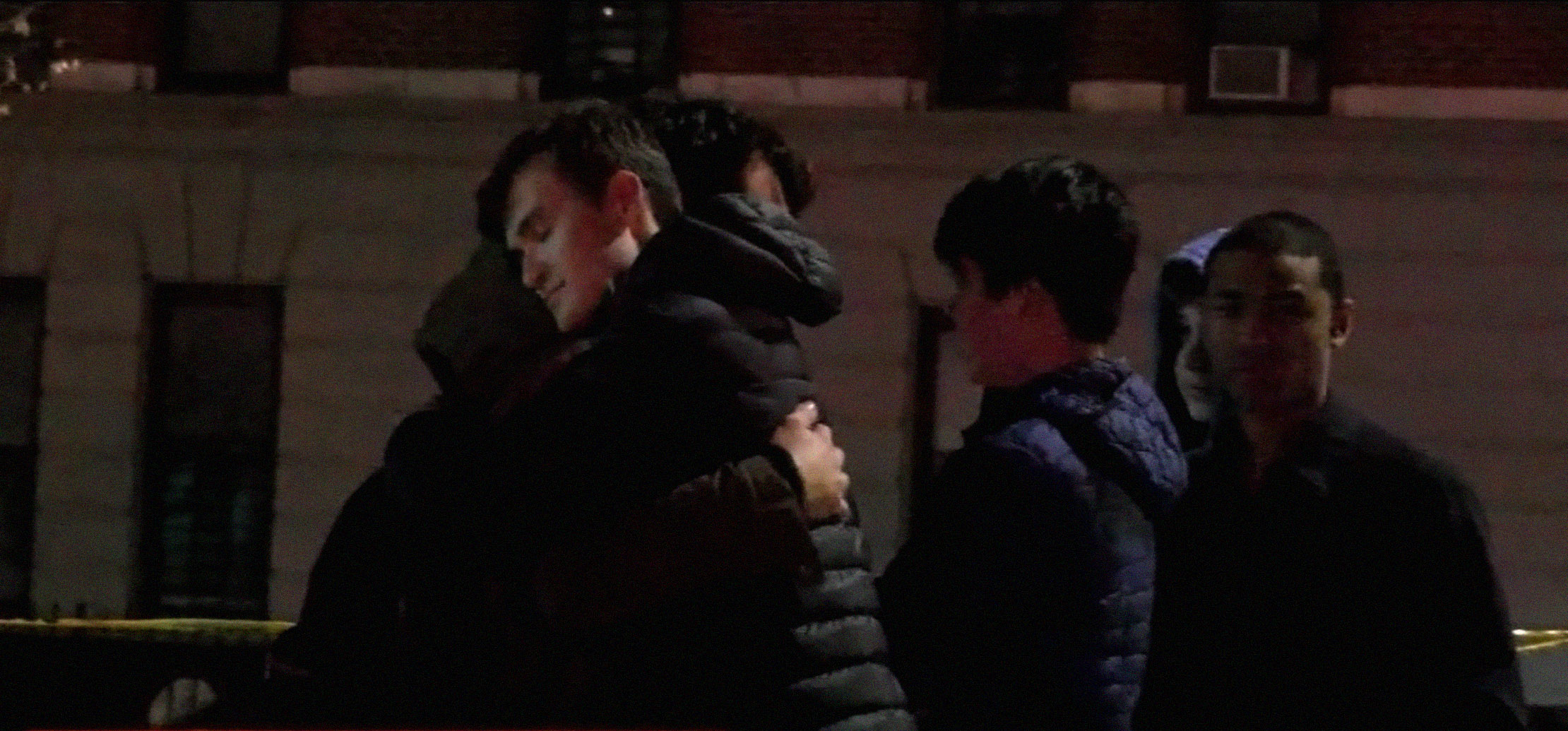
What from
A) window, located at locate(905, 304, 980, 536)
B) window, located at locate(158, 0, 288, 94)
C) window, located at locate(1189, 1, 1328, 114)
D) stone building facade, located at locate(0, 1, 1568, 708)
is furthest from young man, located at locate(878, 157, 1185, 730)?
window, located at locate(158, 0, 288, 94)

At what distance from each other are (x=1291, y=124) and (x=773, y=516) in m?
8.30

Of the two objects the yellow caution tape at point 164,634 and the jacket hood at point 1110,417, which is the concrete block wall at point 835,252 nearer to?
the yellow caution tape at point 164,634

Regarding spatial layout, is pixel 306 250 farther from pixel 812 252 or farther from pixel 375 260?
pixel 812 252

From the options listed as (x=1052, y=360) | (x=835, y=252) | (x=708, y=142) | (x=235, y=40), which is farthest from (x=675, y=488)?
(x=235, y=40)

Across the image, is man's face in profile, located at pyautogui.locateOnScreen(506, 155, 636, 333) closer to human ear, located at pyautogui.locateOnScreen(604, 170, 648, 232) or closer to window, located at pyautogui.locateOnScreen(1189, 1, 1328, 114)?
human ear, located at pyautogui.locateOnScreen(604, 170, 648, 232)

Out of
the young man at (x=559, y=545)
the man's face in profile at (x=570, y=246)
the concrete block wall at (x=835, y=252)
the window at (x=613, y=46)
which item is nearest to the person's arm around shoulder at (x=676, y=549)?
the young man at (x=559, y=545)

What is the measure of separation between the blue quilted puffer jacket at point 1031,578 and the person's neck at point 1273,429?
156 mm

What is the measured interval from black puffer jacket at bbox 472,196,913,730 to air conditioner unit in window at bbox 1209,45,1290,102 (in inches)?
333

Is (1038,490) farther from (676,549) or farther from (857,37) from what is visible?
(857,37)

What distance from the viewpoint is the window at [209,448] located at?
408 inches

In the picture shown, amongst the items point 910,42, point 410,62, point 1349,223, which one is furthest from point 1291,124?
point 410,62

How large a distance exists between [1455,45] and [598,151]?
28.5ft

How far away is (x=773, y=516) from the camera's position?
79.4 inches

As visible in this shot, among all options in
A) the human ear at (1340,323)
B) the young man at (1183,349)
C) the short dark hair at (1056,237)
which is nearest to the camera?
the human ear at (1340,323)
